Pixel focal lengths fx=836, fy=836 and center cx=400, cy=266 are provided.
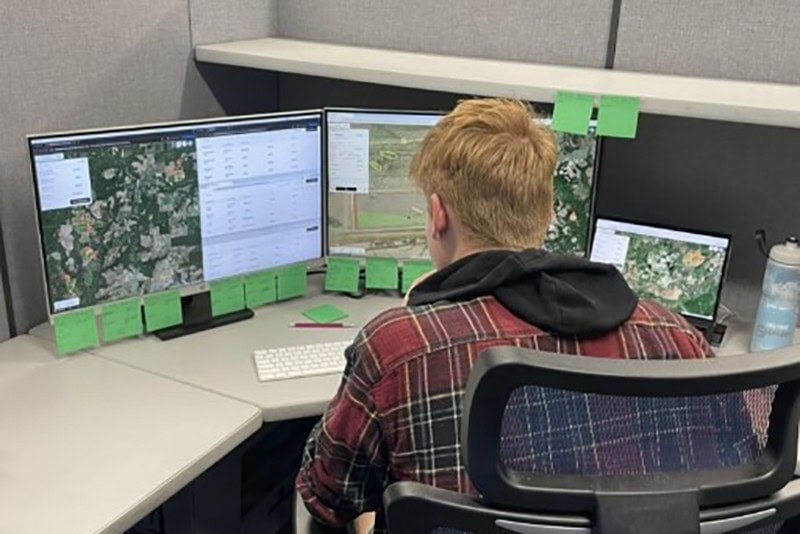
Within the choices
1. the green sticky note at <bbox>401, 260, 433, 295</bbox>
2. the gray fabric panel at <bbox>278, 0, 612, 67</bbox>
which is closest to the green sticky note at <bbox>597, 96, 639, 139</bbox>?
the gray fabric panel at <bbox>278, 0, 612, 67</bbox>

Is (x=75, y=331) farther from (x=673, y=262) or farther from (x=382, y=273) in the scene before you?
(x=673, y=262)

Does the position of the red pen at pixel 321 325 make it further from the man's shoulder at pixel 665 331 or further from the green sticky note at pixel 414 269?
the man's shoulder at pixel 665 331

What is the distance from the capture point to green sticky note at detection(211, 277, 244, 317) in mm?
1688

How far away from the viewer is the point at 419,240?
1.82 m

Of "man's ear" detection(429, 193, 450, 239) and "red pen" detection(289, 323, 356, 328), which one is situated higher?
"man's ear" detection(429, 193, 450, 239)

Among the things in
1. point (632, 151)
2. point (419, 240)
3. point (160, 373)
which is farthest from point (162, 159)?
point (632, 151)

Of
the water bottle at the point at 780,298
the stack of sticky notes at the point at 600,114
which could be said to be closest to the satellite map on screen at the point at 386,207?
the stack of sticky notes at the point at 600,114

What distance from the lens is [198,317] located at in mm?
1679

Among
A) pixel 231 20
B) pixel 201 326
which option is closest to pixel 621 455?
pixel 201 326

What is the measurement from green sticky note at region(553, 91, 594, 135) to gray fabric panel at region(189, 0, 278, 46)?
818 millimetres

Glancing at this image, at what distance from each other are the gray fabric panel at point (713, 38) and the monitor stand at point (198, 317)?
0.95 metres

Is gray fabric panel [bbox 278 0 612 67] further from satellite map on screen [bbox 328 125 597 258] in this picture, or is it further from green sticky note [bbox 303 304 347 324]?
green sticky note [bbox 303 304 347 324]

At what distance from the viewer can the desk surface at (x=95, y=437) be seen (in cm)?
112

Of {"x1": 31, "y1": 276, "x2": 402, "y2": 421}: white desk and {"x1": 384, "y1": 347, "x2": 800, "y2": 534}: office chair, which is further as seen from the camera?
{"x1": 31, "y1": 276, "x2": 402, "y2": 421}: white desk
